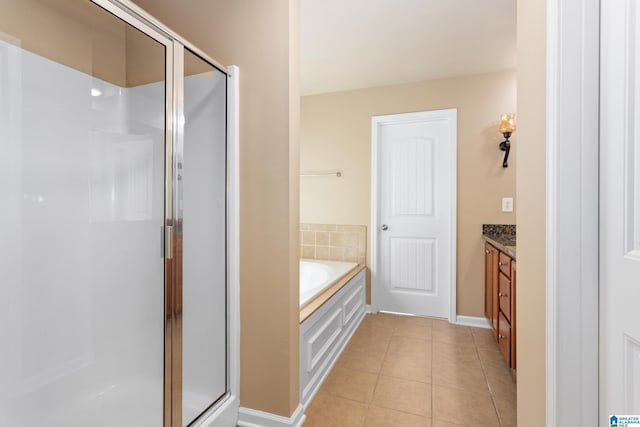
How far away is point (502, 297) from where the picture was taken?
2152 millimetres

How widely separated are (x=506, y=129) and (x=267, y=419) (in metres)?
2.79

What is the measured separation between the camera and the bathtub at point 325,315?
175 centimetres

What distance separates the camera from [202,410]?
1438mm

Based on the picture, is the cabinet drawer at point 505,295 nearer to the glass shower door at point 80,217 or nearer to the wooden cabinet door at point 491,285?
the wooden cabinet door at point 491,285

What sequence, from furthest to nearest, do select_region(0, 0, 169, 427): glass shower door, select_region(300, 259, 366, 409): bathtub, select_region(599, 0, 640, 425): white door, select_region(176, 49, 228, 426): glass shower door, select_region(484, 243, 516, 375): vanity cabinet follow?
select_region(484, 243, 516, 375): vanity cabinet
select_region(300, 259, 366, 409): bathtub
select_region(176, 49, 228, 426): glass shower door
select_region(0, 0, 169, 427): glass shower door
select_region(599, 0, 640, 425): white door

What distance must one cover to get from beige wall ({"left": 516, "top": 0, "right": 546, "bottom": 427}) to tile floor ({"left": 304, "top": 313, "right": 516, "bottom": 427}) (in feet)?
2.11

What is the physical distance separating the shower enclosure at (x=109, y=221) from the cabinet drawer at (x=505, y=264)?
67.2 inches

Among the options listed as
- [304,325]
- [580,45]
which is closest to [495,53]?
→ [580,45]

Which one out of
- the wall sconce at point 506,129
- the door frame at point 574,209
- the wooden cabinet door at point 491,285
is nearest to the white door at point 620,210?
the door frame at point 574,209

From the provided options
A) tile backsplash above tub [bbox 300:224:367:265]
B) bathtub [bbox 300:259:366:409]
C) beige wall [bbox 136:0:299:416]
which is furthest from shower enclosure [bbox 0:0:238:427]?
tile backsplash above tub [bbox 300:224:367:265]

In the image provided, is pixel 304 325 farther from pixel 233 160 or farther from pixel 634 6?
pixel 634 6

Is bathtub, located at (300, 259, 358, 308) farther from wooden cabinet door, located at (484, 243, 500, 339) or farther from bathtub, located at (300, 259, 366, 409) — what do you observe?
wooden cabinet door, located at (484, 243, 500, 339)

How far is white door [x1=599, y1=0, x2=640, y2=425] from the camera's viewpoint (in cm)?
70

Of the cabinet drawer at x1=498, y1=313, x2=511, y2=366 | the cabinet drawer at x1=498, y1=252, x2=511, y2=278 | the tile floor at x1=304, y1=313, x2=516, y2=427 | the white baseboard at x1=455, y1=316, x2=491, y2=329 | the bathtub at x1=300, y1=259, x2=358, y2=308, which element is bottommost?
the tile floor at x1=304, y1=313, x2=516, y2=427
